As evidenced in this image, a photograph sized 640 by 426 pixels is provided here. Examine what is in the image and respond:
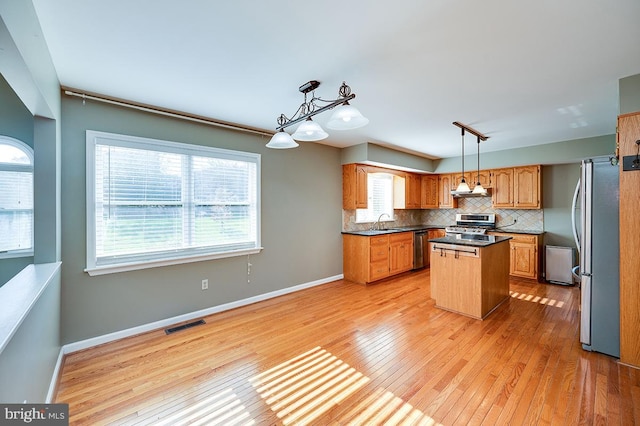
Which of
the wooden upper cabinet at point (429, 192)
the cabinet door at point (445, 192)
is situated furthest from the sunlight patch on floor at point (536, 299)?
the wooden upper cabinet at point (429, 192)

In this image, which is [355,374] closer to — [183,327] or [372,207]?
[183,327]

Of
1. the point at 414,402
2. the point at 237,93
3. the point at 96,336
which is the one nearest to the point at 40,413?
the point at 96,336

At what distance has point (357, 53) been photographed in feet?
6.69

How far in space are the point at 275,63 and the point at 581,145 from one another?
526 cm

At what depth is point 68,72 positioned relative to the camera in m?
2.33

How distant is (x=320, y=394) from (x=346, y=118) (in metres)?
2.09

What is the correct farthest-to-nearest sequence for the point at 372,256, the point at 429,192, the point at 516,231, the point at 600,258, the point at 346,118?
the point at 429,192
the point at 516,231
the point at 372,256
the point at 600,258
the point at 346,118

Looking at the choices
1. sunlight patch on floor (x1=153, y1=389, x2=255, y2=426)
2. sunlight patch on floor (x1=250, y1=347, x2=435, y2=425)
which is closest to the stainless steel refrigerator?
sunlight patch on floor (x1=250, y1=347, x2=435, y2=425)

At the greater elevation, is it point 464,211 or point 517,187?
point 517,187

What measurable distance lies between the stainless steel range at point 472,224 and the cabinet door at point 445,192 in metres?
0.33

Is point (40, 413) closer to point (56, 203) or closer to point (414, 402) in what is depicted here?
point (56, 203)

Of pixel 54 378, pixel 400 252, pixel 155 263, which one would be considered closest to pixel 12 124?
pixel 155 263

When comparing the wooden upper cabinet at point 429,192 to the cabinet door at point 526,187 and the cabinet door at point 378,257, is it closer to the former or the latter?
the cabinet door at point 526,187

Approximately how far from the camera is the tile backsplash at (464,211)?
546cm
